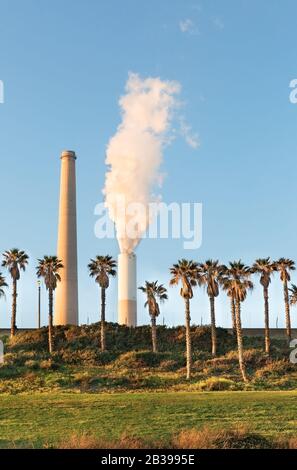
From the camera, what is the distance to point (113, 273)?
83.3 m

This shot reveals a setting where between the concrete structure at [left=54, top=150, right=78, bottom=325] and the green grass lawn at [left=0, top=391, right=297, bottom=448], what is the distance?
46990 millimetres

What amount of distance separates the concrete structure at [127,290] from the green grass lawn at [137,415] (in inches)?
2173

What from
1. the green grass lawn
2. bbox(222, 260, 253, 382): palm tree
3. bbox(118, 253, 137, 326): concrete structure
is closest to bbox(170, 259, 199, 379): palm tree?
bbox(222, 260, 253, 382): palm tree

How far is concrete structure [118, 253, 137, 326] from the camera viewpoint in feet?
345

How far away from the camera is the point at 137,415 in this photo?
3694 centimetres

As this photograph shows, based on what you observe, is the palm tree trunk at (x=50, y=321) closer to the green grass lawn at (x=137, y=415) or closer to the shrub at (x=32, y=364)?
the shrub at (x=32, y=364)

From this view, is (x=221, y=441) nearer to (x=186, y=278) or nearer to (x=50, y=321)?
(x=186, y=278)

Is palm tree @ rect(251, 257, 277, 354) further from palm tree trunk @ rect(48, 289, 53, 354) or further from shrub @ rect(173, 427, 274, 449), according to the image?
shrub @ rect(173, 427, 274, 449)

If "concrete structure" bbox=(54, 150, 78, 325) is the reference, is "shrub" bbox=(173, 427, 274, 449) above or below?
below

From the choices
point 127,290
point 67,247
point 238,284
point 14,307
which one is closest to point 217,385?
point 238,284

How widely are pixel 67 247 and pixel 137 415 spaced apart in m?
63.3
